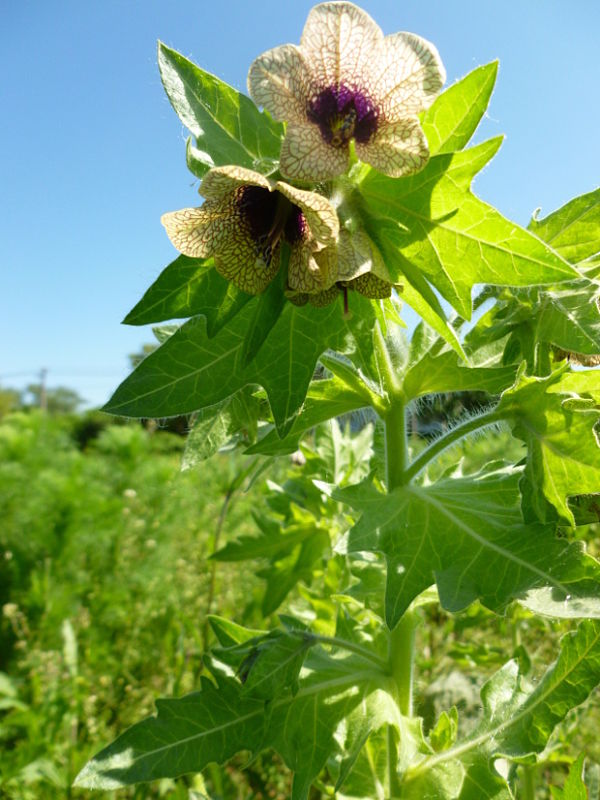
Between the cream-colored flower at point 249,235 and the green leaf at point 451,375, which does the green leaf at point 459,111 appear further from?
the green leaf at point 451,375

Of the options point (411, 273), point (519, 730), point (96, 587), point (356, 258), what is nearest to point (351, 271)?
point (356, 258)

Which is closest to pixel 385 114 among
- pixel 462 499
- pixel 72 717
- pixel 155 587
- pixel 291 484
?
pixel 462 499

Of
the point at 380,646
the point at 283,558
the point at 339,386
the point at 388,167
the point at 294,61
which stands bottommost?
the point at 380,646

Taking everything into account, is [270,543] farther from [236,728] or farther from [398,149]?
[398,149]

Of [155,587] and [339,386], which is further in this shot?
[155,587]

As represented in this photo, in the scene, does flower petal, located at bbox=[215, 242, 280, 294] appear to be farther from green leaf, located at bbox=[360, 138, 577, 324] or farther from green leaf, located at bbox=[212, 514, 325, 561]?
green leaf, located at bbox=[212, 514, 325, 561]

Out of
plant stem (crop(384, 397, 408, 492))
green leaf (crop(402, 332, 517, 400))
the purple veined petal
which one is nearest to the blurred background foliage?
plant stem (crop(384, 397, 408, 492))

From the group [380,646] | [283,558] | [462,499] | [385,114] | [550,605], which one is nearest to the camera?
[385,114]

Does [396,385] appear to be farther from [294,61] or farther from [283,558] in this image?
[283,558]
